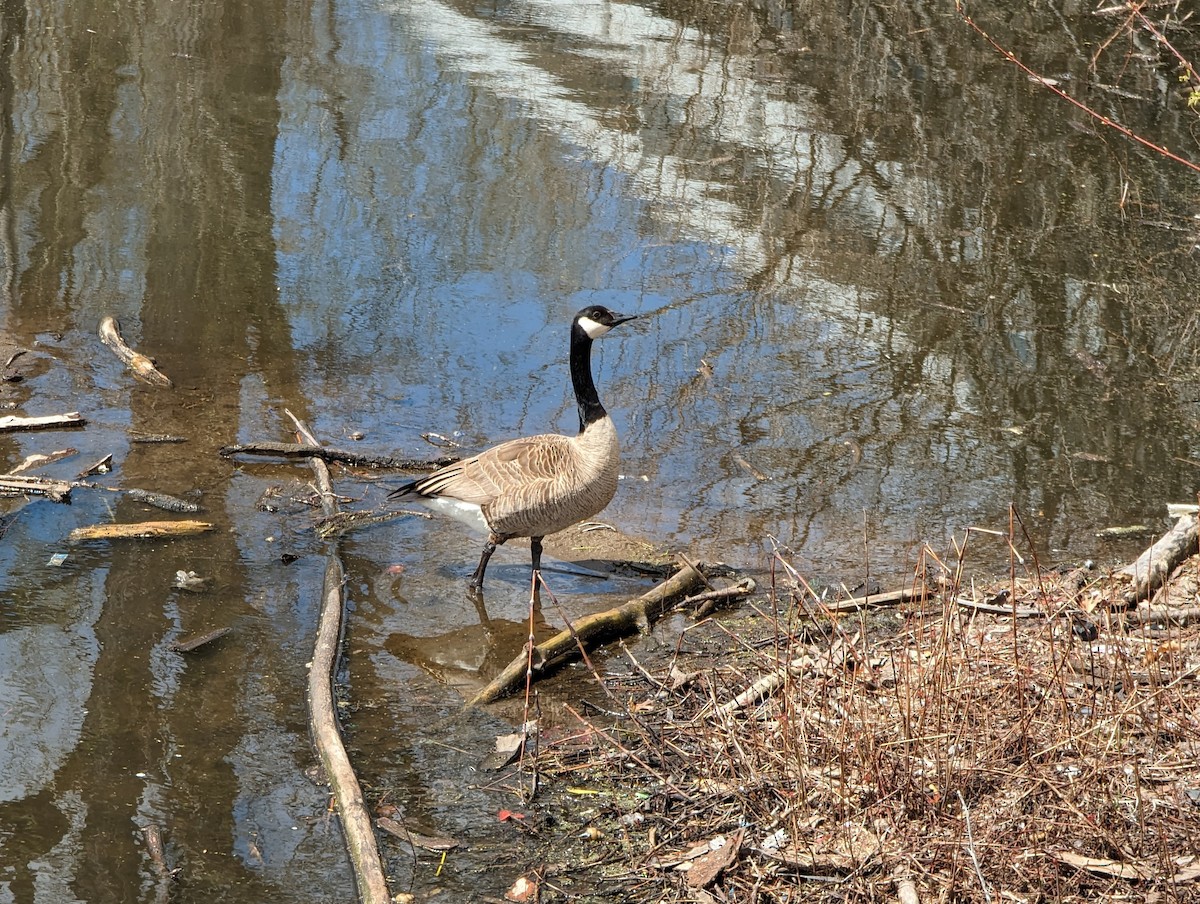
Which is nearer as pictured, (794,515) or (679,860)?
(679,860)

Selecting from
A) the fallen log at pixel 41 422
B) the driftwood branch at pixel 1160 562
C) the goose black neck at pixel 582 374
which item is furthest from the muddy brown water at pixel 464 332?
the driftwood branch at pixel 1160 562

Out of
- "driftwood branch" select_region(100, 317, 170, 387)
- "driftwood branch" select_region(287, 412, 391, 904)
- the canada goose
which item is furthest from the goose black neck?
"driftwood branch" select_region(100, 317, 170, 387)

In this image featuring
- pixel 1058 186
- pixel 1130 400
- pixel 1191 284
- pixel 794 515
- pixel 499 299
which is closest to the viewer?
pixel 794 515

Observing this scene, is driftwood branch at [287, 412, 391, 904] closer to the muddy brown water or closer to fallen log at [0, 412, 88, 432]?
the muddy brown water

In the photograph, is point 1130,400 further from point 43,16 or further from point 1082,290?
point 43,16

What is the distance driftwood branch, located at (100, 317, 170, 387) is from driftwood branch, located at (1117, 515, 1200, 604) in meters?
6.00

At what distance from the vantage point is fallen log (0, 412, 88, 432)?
7598 mm

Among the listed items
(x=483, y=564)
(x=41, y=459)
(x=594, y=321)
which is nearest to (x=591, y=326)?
(x=594, y=321)

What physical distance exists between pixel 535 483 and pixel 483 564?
1.90ft

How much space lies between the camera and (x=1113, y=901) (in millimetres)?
3893

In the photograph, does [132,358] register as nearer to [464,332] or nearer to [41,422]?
[41,422]

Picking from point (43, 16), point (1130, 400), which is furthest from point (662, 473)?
point (43, 16)

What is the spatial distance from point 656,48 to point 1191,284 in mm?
7580

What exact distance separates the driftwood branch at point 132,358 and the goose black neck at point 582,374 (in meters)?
3.02
